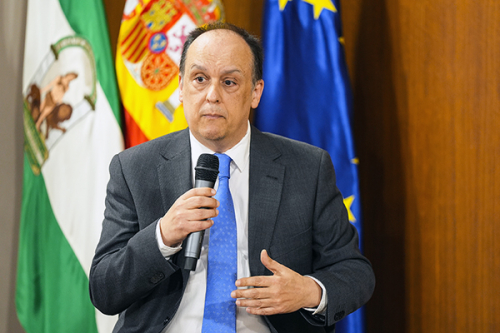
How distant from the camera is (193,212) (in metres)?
1.20

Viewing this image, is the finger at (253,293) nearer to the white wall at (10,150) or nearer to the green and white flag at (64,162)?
the green and white flag at (64,162)

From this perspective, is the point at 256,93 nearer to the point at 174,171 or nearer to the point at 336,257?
the point at 174,171

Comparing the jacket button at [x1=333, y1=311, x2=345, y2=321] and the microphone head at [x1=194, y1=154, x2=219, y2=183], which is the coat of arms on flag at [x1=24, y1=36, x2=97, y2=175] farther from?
the jacket button at [x1=333, y1=311, x2=345, y2=321]

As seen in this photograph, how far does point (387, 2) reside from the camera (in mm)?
2420

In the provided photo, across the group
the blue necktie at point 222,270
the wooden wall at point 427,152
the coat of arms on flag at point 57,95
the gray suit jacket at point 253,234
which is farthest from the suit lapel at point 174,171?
the wooden wall at point 427,152

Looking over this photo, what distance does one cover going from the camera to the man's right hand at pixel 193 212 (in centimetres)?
120

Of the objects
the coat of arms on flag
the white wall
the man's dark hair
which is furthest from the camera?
the white wall

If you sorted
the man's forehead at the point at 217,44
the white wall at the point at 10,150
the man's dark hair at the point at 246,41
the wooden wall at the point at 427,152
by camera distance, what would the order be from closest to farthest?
the man's forehead at the point at 217,44, the man's dark hair at the point at 246,41, the wooden wall at the point at 427,152, the white wall at the point at 10,150

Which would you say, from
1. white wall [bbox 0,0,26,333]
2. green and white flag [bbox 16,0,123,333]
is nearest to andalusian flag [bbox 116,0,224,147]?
green and white flag [bbox 16,0,123,333]

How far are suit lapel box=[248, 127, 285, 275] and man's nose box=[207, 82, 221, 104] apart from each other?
11.0 inches

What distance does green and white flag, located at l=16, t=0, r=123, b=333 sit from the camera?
224 centimetres

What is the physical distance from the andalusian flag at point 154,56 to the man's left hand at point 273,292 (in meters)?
1.23

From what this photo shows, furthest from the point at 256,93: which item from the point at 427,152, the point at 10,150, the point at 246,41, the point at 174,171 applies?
the point at 10,150

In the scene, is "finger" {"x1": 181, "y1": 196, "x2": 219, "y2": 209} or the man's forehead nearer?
"finger" {"x1": 181, "y1": 196, "x2": 219, "y2": 209}
